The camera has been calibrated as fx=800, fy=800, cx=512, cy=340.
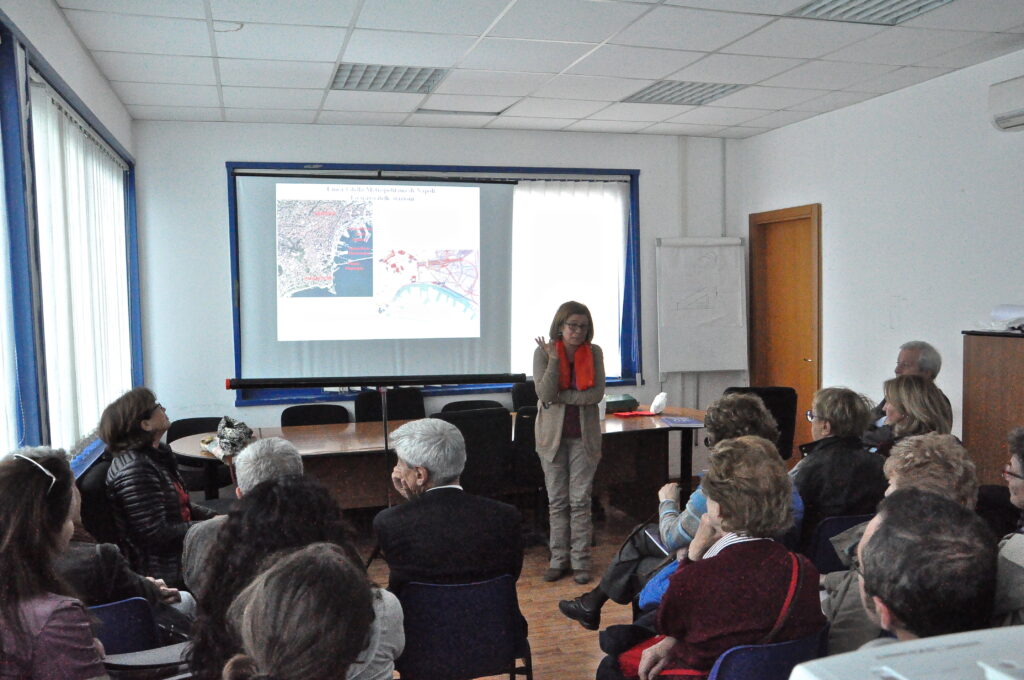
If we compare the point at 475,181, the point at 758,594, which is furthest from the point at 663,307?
the point at 758,594

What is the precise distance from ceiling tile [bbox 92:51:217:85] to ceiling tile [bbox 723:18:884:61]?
114 inches

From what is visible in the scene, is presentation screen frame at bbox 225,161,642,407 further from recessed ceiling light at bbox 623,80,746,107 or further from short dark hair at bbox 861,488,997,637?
short dark hair at bbox 861,488,997,637

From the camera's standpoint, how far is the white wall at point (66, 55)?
118 inches

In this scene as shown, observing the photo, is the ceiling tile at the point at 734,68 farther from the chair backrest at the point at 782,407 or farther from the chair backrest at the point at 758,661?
the chair backrest at the point at 758,661

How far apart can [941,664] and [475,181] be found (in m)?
5.89

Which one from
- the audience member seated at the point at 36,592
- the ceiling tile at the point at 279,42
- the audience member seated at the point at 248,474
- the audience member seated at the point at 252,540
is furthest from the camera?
the ceiling tile at the point at 279,42

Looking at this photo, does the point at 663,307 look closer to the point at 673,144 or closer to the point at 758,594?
the point at 673,144

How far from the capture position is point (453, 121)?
6.05 m

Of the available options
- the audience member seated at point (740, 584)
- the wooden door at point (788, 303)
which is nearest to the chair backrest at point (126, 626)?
the audience member seated at point (740, 584)

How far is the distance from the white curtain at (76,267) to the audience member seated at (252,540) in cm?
188

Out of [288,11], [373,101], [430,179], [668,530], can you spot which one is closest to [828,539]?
[668,530]

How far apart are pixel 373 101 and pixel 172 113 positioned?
1.46 metres

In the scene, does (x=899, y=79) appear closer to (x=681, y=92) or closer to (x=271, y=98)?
(x=681, y=92)

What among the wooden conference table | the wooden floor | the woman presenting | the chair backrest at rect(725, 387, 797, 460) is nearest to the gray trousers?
the woman presenting
